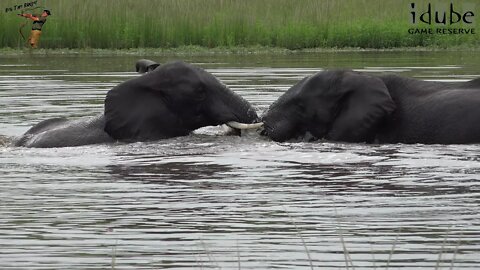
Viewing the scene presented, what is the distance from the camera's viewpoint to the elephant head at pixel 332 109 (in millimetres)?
10000

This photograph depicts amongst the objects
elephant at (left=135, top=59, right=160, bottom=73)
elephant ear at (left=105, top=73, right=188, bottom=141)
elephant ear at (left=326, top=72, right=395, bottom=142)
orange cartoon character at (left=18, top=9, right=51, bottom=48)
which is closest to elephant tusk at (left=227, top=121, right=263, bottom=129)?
elephant ear at (left=105, top=73, right=188, bottom=141)

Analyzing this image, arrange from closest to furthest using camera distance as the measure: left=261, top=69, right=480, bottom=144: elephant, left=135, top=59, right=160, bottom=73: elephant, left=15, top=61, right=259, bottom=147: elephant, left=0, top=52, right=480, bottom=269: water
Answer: left=0, top=52, right=480, bottom=269: water, left=261, top=69, right=480, bottom=144: elephant, left=15, top=61, right=259, bottom=147: elephant, left=135, top=59, right=160, bottom=73: elephant

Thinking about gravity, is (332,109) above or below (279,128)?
above

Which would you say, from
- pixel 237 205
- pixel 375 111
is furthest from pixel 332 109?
pixel 237 205

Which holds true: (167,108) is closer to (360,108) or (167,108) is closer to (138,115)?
(138,115)

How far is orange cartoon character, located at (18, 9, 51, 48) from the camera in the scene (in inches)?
887

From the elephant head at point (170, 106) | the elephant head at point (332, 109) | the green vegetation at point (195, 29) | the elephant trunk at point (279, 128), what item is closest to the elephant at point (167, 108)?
the elephant head at point (170, 106)

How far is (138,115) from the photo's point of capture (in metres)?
10.6

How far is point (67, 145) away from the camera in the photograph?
35.1 feet

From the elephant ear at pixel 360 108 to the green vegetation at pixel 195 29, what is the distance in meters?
12.9

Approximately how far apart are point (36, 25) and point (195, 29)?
9.32 ft

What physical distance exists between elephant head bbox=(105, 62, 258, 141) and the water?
0.17 meters

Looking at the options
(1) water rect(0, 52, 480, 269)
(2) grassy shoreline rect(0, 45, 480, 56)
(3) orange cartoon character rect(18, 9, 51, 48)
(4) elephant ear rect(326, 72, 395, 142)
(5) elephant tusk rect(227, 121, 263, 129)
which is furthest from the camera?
(3) orange cartoon character rect(18, 9, 51, 48)

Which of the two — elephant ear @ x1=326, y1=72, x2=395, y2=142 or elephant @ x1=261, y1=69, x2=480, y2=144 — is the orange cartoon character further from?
elephant ear @ x1=326, y1=72, x2=395, y2=142
